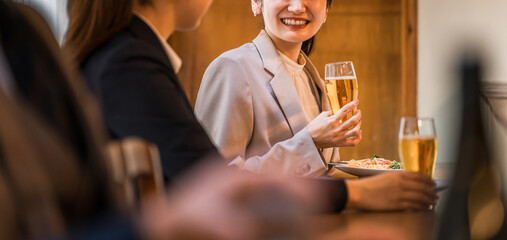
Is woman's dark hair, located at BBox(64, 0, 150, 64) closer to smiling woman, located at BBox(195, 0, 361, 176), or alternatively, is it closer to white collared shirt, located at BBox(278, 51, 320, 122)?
smiling woman, located at BBox(195, 0, 361, 176)

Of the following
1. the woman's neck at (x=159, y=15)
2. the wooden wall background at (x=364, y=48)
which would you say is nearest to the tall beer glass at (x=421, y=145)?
the woman's neck at (x=159, y=15)

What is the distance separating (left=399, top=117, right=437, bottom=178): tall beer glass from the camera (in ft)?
3.88

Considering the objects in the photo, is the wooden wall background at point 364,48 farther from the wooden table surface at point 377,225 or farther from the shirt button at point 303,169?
the wooden table surface at point 377,225

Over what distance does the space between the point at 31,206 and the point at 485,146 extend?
378 mm

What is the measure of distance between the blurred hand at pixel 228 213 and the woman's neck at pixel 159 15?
0.57 m

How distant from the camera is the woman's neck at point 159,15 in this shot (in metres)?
1.17

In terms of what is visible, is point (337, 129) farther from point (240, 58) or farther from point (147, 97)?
point (147, 97)

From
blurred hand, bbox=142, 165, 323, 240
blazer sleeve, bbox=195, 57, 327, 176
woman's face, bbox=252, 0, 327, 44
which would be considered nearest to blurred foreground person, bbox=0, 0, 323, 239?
→ blurred hand, bbox=142, 165, 323, 240

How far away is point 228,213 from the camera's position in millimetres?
539

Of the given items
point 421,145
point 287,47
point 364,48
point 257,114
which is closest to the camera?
point 421,145

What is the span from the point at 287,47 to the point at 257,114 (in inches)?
13.7

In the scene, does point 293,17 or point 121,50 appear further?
point 293,17

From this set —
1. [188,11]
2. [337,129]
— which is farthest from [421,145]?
[188,11]

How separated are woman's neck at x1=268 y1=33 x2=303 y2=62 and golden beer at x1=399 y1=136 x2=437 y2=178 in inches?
36.8
